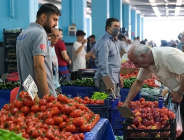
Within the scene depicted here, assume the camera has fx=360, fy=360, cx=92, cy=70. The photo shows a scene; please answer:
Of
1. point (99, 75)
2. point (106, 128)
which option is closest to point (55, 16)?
point (106, 128)

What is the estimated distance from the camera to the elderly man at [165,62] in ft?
11.7

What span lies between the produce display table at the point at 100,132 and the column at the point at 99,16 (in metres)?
10.6

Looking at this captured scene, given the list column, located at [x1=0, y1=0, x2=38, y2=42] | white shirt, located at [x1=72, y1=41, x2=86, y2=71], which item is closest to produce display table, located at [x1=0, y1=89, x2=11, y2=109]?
column, located at [x1=0, y1=0, x2=38, y2=42]

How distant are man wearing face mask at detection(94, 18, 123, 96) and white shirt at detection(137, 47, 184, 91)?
1593mm

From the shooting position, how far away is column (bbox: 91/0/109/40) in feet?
45.3

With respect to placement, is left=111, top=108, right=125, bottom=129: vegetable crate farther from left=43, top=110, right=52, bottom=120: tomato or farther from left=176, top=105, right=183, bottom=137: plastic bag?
left=43, top=110, right=52, bottom=120: tomato

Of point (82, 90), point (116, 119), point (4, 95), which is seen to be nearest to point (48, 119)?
point (116, 119)

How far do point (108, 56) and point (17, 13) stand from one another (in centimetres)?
A: 411

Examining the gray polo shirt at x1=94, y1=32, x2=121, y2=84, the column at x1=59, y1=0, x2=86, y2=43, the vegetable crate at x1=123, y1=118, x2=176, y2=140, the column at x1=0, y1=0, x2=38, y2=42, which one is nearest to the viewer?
the vegetable crate at x1=123, y1=118, x2=176, y2=140

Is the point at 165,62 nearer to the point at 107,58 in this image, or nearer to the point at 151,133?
the point at 151,133

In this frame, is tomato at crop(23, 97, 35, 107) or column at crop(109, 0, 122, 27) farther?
column at crop(109, 0, 122, 27)

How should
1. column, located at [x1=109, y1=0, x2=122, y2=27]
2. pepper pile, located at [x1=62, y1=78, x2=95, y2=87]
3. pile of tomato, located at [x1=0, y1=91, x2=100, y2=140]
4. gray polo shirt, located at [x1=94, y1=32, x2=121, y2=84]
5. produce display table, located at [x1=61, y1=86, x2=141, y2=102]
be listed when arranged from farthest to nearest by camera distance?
column, located at [x1=109, y1=0, x2=122, y2=27]
pepper pile, located at [x1=62, y1=78, x2=95, y2=87]
produce display table, located at [x1=61, y1=86, x2=141, y2=102]
gray polo shirt, located at [x1=94, y1=32, x2=121, y2=84]
pile of tomato, located at [x1=0, y1=91, x2=100, y2=140]

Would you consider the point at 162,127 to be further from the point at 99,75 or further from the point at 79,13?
the point at 79,13

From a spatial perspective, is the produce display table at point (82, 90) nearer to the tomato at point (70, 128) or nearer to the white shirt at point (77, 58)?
the white shirt at point (77, 58)
